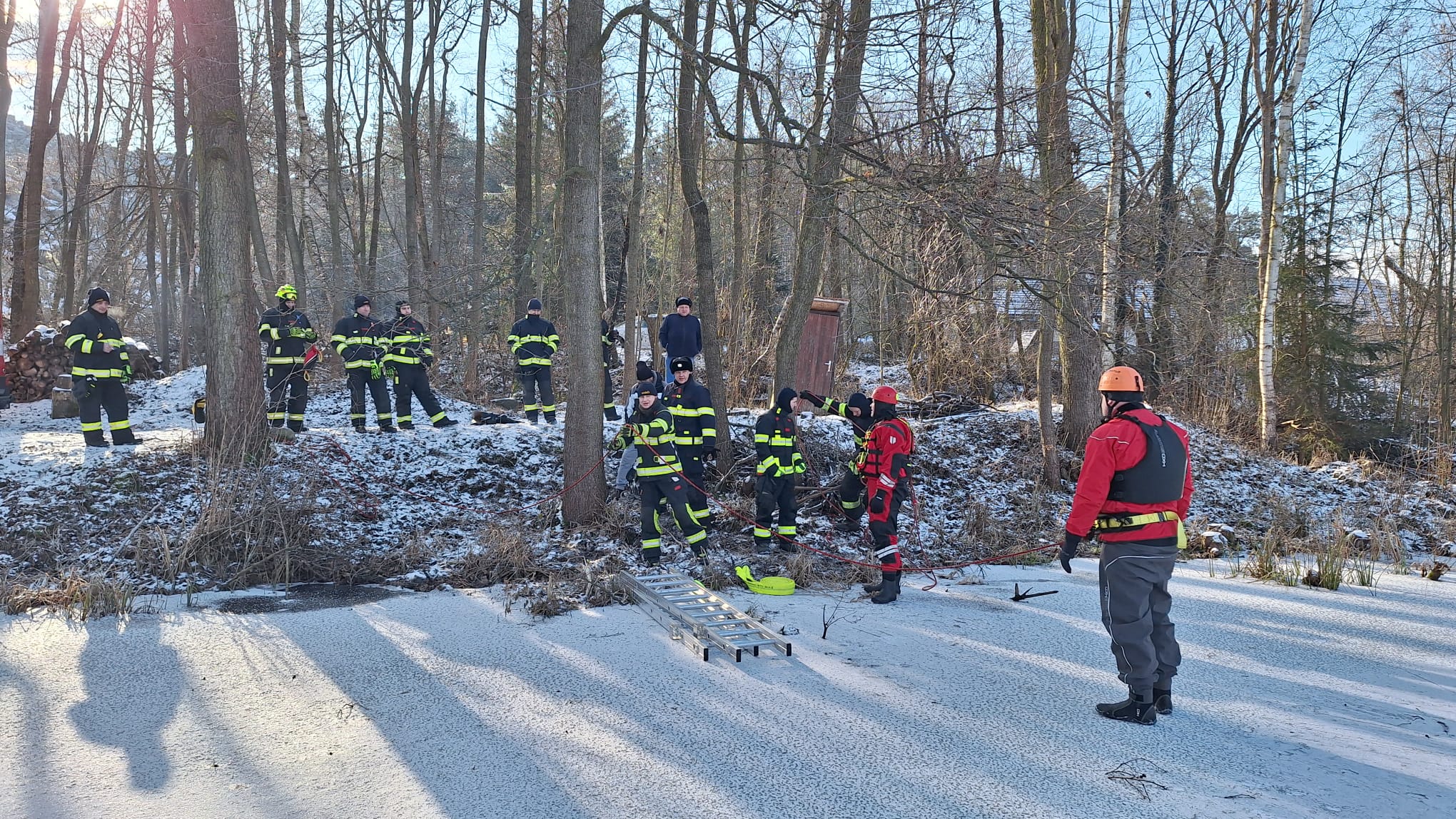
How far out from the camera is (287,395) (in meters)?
11.5

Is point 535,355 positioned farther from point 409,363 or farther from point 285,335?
point 285,335

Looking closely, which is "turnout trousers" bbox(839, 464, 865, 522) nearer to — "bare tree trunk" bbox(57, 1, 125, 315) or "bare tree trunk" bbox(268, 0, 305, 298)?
"bare tree trunk" bbox(268, 0, 305, 298)

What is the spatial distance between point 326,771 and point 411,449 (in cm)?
747

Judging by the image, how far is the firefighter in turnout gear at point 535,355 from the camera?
1220 cm

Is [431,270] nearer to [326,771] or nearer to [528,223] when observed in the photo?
[528,223]

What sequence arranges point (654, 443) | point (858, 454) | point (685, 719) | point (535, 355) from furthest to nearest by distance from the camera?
point (535, 355) → point (858, 454) → point (654, 443) → point (685, 719)

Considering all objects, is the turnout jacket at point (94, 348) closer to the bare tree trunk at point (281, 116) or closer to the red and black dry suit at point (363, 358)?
the red and black dry suit at point (363, 358)

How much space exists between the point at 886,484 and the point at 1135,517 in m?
2.62

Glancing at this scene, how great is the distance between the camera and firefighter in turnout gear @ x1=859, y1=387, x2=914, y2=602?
23.6ft

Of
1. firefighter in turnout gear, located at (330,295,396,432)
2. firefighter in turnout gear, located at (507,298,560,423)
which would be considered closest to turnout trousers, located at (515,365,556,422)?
firefighter in turnout gear, located at (507,298,560,423)

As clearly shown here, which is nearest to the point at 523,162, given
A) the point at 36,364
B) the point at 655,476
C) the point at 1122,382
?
the point at 36,364

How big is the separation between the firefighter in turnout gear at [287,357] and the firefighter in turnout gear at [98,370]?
5.14 ft

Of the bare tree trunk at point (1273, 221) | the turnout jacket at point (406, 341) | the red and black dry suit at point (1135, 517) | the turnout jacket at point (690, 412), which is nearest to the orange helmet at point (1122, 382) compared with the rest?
the red and black dry suit at point (1135, 517)

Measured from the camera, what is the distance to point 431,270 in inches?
669
